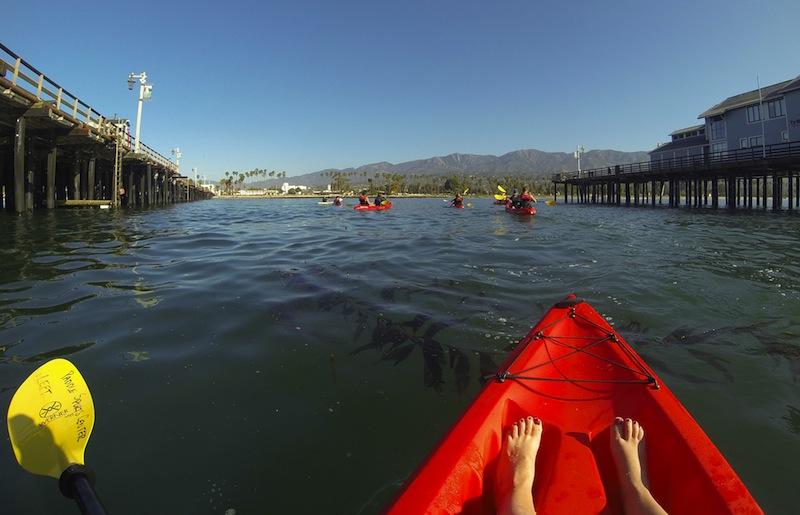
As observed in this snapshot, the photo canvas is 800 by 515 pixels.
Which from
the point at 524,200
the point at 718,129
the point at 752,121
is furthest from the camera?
the point at 718,129

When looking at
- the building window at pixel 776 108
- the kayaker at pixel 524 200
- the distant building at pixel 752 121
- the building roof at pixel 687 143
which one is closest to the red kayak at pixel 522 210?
the kayaker at pixel 524 200

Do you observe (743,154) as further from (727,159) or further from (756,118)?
(756,118)

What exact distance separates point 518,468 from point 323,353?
2785mm

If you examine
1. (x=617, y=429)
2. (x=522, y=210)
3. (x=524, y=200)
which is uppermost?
(x=524, y=200)

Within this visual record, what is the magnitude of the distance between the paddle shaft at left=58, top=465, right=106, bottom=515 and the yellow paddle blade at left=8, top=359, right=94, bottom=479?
0.95 ft

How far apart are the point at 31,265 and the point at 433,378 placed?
8.98 metres

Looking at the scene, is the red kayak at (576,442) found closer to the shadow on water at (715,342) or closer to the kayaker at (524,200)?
the shadow on water at (715,342)

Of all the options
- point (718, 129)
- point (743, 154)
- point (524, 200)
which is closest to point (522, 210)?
point (524, 200)

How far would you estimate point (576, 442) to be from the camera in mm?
2926

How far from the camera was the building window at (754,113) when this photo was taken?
124 ft

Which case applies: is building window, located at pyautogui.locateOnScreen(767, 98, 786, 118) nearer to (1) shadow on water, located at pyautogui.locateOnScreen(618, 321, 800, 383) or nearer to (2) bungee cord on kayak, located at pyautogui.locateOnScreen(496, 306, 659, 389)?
(1) shadow on water, located at pyautogui.locateOnScreen(618, 321, 800, 383)

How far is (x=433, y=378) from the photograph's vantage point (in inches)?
169

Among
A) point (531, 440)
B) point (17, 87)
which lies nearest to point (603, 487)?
point (531, 440)

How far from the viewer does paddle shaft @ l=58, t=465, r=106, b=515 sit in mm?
1986
